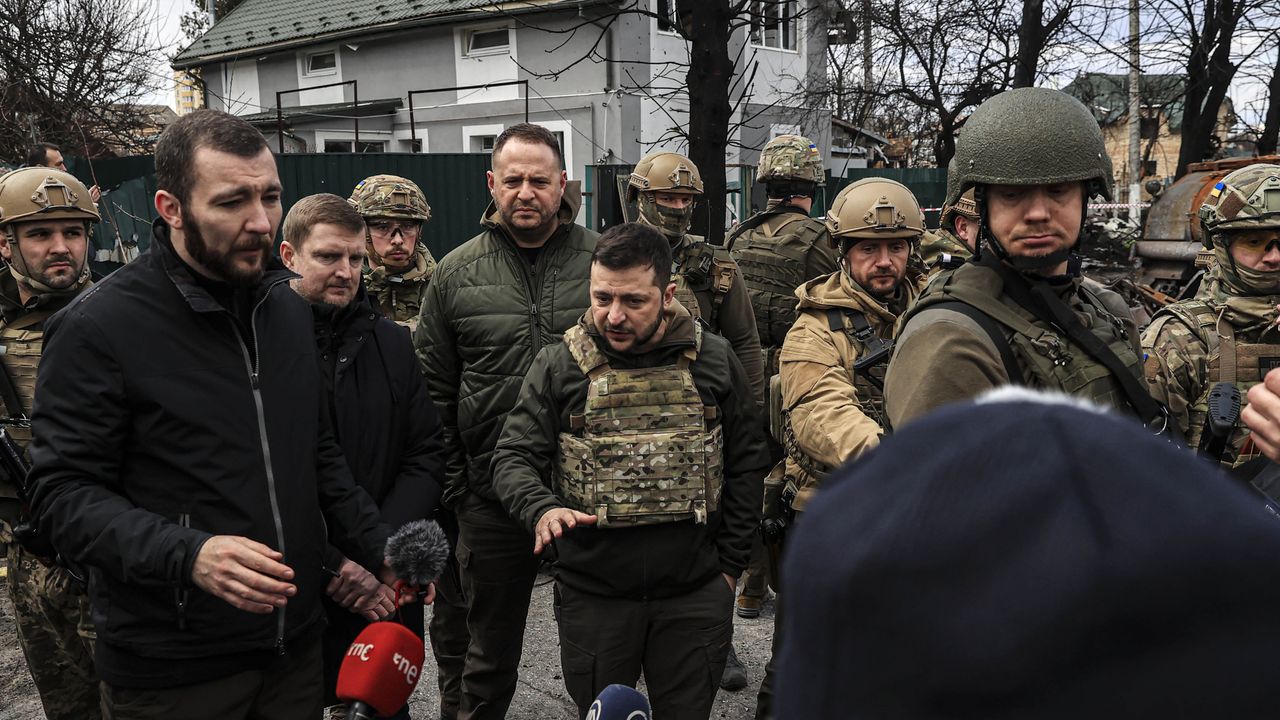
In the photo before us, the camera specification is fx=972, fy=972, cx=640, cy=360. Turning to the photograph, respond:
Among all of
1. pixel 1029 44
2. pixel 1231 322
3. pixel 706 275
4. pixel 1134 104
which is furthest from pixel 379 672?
pixel 1134 104

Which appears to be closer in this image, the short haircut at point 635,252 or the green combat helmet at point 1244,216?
the short haircut at point 635,252

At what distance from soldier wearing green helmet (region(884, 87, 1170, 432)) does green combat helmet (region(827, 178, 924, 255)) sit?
1781mm

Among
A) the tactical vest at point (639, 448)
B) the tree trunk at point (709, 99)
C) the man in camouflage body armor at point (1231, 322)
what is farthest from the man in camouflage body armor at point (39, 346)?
the tree trunk at point (709, 99)

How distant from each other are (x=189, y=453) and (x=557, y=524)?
1.12 metres

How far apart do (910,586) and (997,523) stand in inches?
2.6

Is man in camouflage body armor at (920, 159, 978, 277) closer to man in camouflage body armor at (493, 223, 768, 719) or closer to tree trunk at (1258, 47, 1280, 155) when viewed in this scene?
man in camouflage body armor at (493, 223, 768, 719)

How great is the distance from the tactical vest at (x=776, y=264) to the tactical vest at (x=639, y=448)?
105 inches

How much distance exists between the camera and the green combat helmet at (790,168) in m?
6.43

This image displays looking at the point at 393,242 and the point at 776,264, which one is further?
the point at 776,264

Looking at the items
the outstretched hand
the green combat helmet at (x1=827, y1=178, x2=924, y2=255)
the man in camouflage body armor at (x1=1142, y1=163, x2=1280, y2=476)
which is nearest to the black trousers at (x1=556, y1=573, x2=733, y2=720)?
the outstretched hand

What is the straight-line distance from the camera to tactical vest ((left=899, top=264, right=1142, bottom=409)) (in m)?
2.24

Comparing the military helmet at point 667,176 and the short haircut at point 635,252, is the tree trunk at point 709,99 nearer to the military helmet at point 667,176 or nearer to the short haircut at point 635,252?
the military helmet at point 667,176

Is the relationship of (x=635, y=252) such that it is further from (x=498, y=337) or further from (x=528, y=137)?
(x=528, y=137)

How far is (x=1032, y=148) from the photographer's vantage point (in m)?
Answer: 2.38
